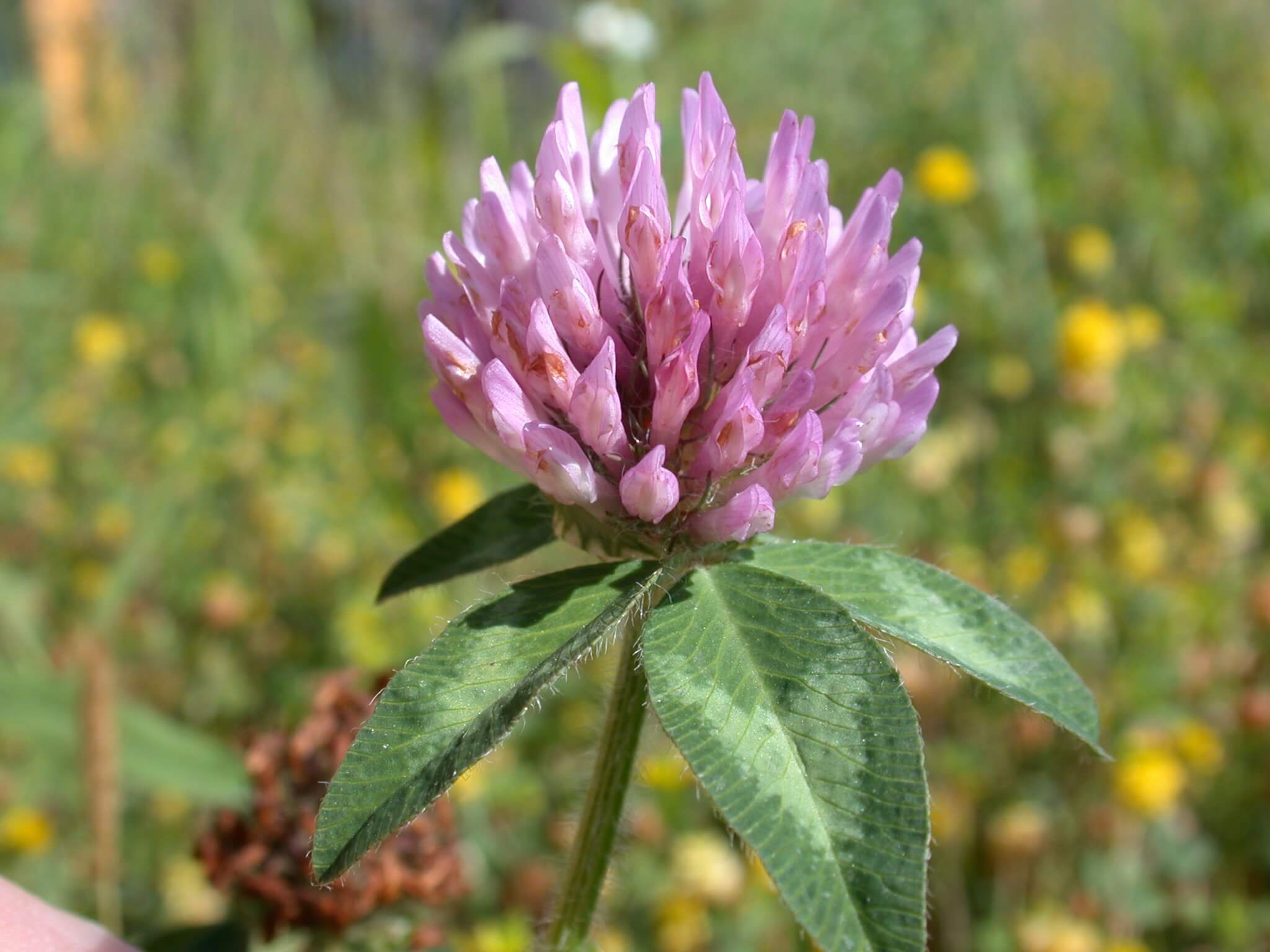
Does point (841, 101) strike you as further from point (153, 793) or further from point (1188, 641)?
point (153, 793)

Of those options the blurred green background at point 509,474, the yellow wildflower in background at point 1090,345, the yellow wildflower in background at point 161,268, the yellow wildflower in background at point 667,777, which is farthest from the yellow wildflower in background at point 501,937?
the yellow wildflower in background at point 161,268

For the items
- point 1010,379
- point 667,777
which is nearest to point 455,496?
point 667,777

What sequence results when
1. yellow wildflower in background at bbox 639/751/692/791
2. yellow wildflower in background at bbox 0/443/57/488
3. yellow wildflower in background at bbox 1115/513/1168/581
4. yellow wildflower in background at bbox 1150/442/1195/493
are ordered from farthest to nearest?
yellow wildflower in background at bbox 0/443/57/488 → yellow wildflower in background at bbox 1150/442/1195/493 → yellow wildflower in background at bbox 1115/513/1168/581 → yellow wildflower in background at bbox 639/751/692/791

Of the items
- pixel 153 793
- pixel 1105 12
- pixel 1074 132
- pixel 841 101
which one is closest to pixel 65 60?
pixel 841 101

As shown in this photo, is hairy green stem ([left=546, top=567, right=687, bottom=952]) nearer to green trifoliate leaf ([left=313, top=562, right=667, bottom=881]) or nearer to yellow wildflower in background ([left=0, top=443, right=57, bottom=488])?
green trifoliate leaf ([left=313, top=562, right=667, bottom=881])

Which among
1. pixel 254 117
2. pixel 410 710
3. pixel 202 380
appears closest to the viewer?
pixel 410 710

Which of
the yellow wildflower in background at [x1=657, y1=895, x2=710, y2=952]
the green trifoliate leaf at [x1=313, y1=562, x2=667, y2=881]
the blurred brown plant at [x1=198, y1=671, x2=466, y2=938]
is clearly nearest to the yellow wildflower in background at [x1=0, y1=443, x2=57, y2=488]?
the yellow wildflower in background at [x1=657, y1=895, x2=710, y2=952]

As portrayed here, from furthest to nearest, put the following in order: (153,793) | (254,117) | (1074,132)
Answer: (1074,132) < (254,117) < (153,793)
